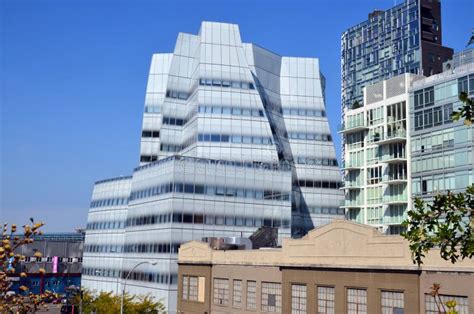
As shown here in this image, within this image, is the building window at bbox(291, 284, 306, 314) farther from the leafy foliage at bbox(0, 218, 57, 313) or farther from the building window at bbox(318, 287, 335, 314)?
the leafy foliage at bbox(0, 218, 57, 313)

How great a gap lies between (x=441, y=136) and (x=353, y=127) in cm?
1940

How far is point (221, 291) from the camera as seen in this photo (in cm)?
6175

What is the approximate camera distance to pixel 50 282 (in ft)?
483

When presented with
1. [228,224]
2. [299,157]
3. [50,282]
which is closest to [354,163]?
[228,224]

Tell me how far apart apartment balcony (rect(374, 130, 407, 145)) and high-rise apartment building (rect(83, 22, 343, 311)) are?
1964 cm

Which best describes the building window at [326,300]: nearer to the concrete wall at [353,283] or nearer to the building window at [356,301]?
the concrete wall at [353,283]

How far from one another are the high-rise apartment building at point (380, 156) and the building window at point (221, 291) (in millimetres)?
27366

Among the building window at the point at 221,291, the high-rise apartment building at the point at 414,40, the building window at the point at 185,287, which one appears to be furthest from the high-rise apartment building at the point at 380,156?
the high-rise apartment building at the point at 414,40

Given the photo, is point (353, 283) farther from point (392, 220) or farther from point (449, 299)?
point (392, 220)

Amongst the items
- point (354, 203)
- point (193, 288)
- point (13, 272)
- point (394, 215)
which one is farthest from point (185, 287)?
point (13, 272)

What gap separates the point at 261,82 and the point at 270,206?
33.1 m

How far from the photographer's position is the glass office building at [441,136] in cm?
6575

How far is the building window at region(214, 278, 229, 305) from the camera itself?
60972mm

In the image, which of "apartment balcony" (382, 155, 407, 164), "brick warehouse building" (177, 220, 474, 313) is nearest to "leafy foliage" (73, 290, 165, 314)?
"brick warehouse building" (177, 220, 474, 313)
